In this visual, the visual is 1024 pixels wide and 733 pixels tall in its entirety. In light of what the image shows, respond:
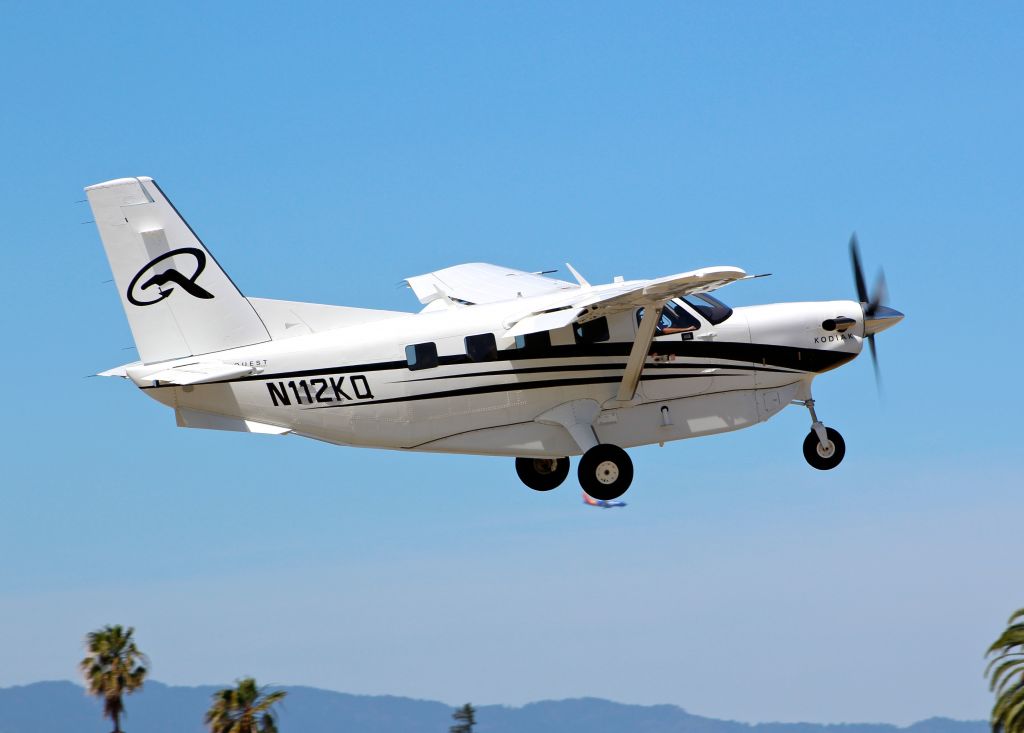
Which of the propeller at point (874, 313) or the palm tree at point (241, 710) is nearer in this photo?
the propeller at point (874, 313)

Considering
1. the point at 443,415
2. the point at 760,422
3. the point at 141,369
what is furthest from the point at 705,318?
the point at 141,369

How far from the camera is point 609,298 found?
70.8ft

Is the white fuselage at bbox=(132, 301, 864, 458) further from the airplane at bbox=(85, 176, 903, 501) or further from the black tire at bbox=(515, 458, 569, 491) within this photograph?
the black tire at bbox=(515, 458, 569, 491)

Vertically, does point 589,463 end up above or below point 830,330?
below

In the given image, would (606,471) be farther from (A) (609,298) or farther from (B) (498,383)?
(A) (609,298)

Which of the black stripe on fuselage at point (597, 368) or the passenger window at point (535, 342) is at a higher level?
the passenger window at point (535, 342)

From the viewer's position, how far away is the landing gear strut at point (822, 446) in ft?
79.7

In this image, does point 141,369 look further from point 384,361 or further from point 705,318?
point 705,318

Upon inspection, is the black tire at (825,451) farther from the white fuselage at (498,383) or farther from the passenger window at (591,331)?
the passenger window at (591,331)

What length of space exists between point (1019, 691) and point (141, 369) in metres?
30.7

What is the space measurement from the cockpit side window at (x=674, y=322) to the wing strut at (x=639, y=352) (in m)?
0.47

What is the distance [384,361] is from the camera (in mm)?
22531

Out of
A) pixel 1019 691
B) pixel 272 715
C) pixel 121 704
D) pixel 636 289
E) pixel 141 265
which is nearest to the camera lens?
pixel 636 289

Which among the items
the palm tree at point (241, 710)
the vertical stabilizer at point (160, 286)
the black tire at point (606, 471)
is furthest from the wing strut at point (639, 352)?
the palm tree at point (241, 710)
